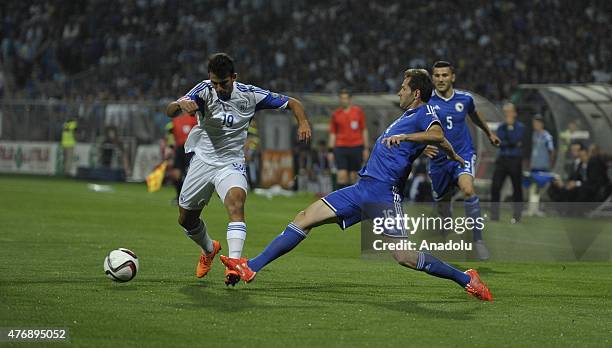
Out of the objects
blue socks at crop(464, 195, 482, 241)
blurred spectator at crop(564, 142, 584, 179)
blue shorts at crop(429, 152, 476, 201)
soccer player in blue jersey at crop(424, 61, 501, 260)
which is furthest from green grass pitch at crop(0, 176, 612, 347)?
blurred spectator at crop(564, 142, 584, 179)

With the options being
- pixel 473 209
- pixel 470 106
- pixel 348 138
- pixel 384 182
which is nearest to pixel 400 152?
pixel 384 182

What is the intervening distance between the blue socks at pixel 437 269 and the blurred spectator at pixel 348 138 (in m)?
12.3

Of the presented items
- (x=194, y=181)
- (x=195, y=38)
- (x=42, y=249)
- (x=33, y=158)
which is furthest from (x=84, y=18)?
(x=194, y=181)

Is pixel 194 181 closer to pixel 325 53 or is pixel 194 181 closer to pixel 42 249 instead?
pixel 42 249

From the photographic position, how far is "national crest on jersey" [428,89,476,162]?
12.7 metres

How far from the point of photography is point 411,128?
929 centimetres

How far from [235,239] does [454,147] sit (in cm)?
405

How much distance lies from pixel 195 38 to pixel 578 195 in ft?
70.7

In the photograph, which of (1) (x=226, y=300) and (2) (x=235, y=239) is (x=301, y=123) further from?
(1) (x=226, y=300)

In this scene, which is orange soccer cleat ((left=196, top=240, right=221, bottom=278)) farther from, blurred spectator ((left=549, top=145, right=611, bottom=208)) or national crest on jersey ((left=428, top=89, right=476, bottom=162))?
blurred spectator ((left=549, top=145, right=611, bottom=208))

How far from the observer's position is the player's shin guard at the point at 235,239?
9.51m

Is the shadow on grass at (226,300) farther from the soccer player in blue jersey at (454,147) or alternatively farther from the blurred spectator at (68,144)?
the blurred spectator at (68,144)

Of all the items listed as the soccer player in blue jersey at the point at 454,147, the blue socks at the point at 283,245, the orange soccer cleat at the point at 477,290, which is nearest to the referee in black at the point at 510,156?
the soccer player in blue jersey at the point at 454,147

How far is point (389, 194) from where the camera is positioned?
9094 mm
